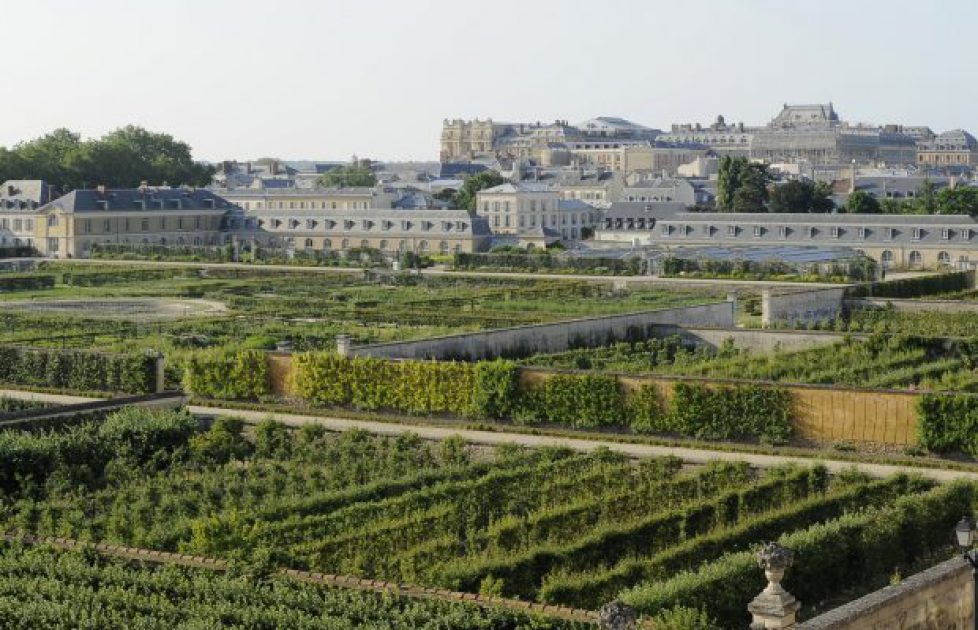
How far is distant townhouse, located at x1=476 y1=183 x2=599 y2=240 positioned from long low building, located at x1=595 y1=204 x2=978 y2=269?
14043mm

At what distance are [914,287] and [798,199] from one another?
3213 centimetres

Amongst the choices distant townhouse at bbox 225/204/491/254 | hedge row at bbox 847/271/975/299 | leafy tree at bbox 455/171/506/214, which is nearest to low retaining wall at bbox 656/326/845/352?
hedge row at bbox 847/271/975/299

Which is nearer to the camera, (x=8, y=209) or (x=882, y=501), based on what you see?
(x=882, y=501)

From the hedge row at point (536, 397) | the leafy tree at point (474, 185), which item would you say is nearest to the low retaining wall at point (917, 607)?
the hedge row at point (536, 397)

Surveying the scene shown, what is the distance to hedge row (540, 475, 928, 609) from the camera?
51.6ft

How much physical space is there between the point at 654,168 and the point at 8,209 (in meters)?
79.1

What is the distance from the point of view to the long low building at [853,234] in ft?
204

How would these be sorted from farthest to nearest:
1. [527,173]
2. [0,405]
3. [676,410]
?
[527,173] < [0,405] < [676,410]

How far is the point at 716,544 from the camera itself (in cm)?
1755

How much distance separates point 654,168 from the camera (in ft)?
479

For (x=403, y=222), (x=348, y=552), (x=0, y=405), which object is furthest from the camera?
(x=403, y=222)

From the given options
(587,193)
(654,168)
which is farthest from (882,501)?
(654,168)

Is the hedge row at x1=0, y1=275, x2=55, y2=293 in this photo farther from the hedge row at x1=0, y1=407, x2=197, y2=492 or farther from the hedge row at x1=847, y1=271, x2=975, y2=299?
the hedge row at x1=0, y1=407, x2=197, y2=492

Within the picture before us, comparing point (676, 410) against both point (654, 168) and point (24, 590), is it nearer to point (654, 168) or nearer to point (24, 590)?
point (24, 590)
